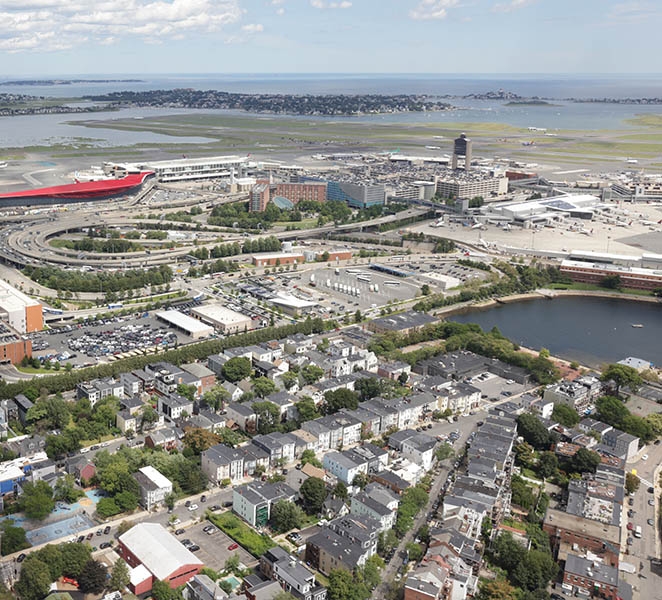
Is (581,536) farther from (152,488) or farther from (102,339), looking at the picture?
(102,339)

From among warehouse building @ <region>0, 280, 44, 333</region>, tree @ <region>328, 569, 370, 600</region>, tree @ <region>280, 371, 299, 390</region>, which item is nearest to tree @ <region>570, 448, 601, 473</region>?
tree @ <region>328, 569, 370, 600</region>

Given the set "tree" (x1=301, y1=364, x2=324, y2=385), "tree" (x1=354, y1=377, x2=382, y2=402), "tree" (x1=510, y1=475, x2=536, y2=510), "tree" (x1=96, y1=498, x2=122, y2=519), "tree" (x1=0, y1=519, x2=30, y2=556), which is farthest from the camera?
"tree" (x1=301, y1=364, x2=324, y2=385)

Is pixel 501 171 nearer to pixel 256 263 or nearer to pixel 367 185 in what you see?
pixel 367 185

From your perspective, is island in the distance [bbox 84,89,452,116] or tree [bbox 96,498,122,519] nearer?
tree [bbox 96,498,122,519]

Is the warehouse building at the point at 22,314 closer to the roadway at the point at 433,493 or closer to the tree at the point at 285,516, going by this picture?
the tree at the point at 285,516

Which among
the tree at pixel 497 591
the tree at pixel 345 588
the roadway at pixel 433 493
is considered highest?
the tree at pixel 345 588

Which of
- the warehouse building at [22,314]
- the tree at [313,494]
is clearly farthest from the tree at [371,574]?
the warehouse building at [22,314]

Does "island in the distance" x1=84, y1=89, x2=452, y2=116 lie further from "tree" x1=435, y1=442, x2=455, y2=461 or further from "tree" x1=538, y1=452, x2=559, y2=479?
"tree" x1=538, y1=452, x2=559, y2=479
